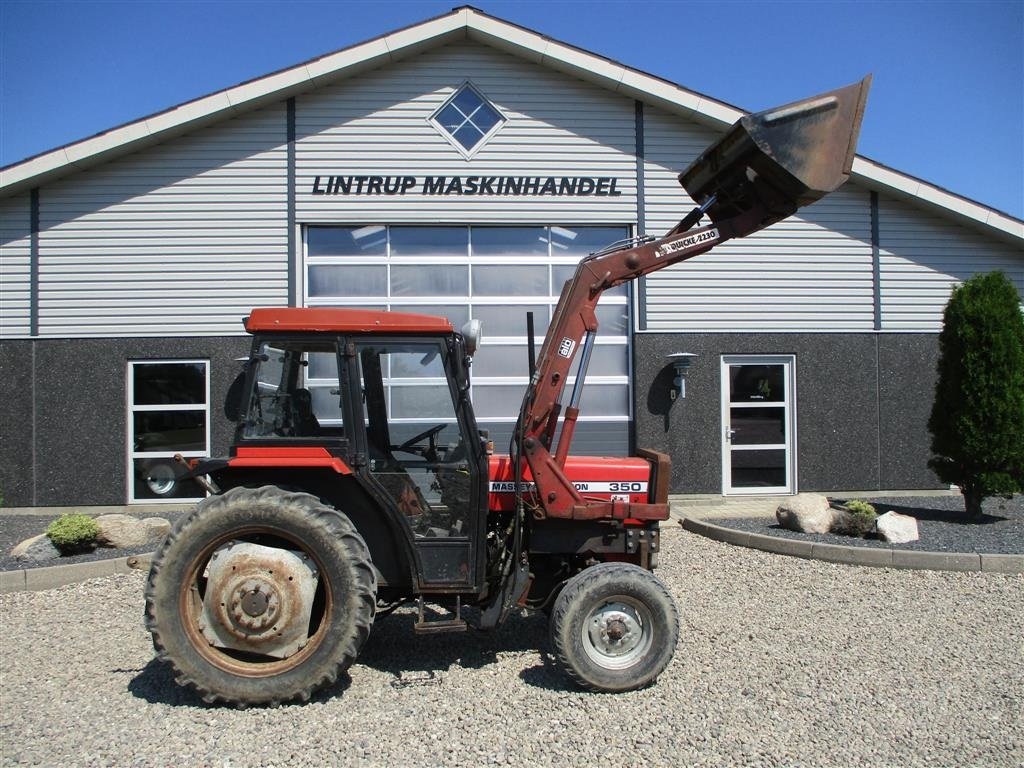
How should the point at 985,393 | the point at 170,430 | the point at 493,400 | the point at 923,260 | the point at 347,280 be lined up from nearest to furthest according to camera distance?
the point at 985,393
the point at 170,430
the point at 493,400
the point at 347,280
the point at 923,260

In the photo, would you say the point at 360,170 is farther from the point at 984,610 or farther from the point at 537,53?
the point at 984,610

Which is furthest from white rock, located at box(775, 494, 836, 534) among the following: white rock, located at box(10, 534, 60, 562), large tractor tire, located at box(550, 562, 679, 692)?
white rock, located at box(10, 534, 60, 562)

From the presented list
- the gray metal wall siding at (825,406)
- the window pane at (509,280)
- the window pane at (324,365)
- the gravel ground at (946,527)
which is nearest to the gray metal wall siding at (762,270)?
the gray metal wall siding at (825,406)

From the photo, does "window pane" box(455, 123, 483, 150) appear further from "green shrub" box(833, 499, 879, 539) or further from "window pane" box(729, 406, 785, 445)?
"green shrub" box(833, 499, 879, 539)

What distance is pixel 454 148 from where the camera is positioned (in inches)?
457

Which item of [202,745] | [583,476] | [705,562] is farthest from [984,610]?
[202,745]

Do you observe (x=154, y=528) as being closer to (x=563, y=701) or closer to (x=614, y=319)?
(x=563, y=701)

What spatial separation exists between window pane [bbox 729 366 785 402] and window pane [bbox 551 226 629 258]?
271cm

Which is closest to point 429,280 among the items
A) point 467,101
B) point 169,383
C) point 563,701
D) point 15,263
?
point 467,101

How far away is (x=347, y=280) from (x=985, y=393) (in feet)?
28.4

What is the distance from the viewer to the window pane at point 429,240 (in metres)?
11.6

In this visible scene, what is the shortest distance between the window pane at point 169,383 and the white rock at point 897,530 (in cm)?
905

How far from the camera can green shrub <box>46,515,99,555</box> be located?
7.66 meters

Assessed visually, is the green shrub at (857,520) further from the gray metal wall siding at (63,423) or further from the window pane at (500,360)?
the gray metal wall siding at (63,423)
